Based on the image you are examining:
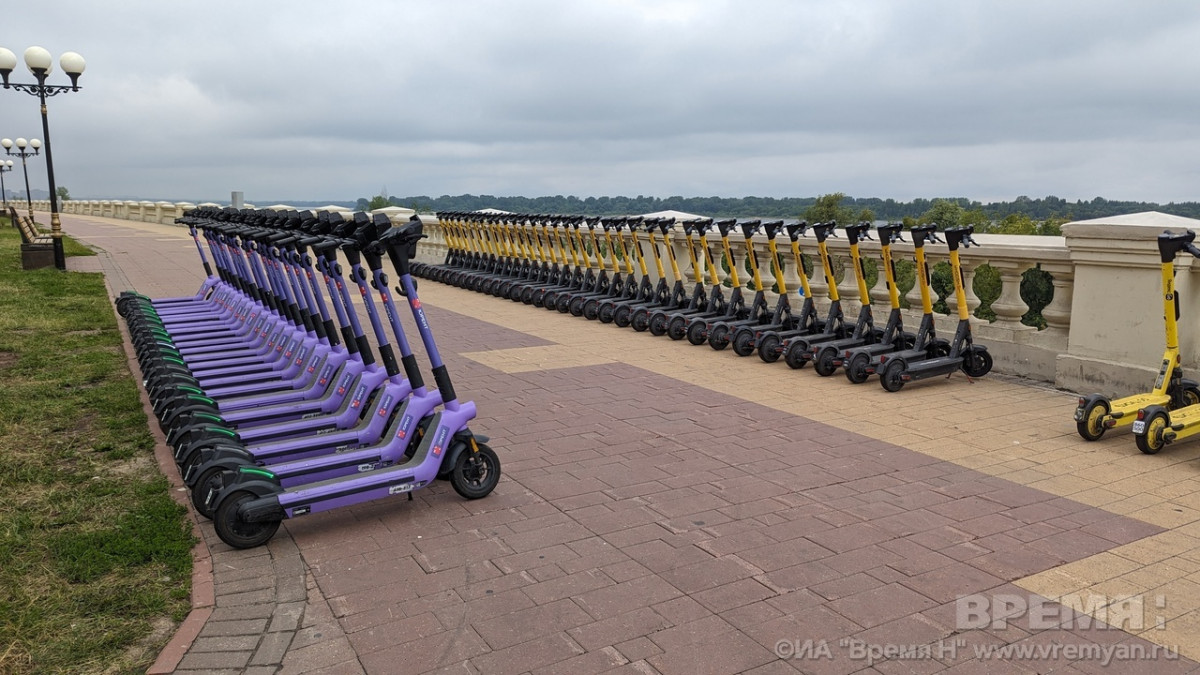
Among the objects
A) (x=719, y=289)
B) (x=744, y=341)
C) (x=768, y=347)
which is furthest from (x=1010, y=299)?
(x=719, y=289)

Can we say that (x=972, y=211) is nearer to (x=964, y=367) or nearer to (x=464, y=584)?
(x=964, y=367)

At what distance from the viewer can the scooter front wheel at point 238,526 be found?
155 inches

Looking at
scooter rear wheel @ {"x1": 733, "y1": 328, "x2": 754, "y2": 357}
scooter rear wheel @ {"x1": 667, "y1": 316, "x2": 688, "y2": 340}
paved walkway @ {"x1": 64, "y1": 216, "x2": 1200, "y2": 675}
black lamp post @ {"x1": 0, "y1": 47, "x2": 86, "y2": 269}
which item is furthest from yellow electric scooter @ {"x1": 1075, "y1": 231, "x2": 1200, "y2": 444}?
black lamp post @ {"x1": 0, "y1": 47, "x2": 86, "y2": 269}

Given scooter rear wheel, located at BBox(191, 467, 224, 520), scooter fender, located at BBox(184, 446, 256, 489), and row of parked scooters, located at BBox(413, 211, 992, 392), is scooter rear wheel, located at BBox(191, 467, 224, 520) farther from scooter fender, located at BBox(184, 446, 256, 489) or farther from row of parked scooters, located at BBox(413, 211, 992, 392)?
row of parked scooters, located at BBox(413, 211, 992, 392)

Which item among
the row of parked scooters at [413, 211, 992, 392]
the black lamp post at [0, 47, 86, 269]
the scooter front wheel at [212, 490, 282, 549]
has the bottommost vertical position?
the scooter front wheel at [212, 490, 282, 549]

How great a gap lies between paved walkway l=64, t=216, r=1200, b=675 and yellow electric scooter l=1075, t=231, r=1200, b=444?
0.50ft

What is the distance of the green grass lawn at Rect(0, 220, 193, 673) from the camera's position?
3.17 metres

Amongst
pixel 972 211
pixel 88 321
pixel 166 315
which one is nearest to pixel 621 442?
pixel 166 315

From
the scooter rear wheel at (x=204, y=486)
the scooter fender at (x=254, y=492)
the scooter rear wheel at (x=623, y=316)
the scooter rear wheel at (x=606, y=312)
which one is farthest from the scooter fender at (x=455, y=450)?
the scooter rear wheel at (x=606, y=312)

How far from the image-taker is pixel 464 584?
3.63 metres

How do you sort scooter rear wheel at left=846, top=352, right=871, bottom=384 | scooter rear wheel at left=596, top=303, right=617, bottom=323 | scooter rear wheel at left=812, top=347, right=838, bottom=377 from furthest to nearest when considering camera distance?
scooter rear wheel at left=596, top=303, right=617, bottom=323, scooter rear wheel at left=812, top=347, right=838, bottom=377, scooter rear wheel at left=846, top=352, right=871, bottom=384

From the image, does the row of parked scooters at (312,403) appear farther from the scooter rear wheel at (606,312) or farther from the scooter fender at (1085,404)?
the scooter rear wheel at (606,312)

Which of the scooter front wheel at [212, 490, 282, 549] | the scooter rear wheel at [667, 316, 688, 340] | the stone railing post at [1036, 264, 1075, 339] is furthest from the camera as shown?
the scooter rear wheel at [667, 316, 688, 340]

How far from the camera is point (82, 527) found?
13.8 feet
